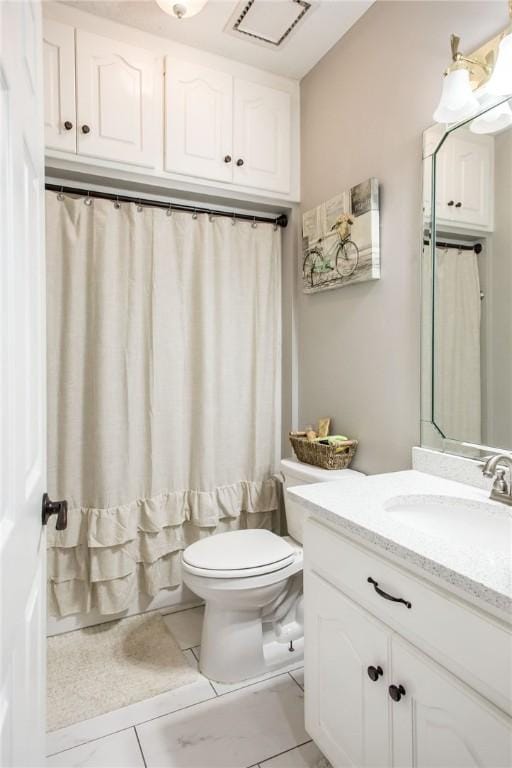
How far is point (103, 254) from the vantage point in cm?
193

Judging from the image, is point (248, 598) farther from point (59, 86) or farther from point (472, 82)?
point (59, 86)

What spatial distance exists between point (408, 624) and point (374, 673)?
181mm

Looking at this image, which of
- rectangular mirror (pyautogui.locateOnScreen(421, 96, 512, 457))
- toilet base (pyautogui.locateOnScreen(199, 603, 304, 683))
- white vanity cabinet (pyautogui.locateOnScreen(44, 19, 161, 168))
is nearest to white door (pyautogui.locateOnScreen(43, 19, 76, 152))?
white vanity cabinet (pyautogui.locateOnScreen(44, 19, 161, 168))

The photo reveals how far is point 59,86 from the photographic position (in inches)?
67.1

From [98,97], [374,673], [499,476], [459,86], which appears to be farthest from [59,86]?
[374,673]

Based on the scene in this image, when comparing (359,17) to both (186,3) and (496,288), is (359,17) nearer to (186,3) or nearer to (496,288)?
(186,3)

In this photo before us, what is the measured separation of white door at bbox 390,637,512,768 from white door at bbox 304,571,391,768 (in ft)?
0.15

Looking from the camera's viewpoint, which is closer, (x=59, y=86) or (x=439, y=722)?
(x=439, y=722)

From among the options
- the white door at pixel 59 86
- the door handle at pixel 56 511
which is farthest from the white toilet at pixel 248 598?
the white door at pixel 59 86

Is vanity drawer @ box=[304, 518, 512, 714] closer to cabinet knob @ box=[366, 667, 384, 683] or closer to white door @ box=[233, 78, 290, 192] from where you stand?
cabinet knob @ box=[366, 667, 384, 683]

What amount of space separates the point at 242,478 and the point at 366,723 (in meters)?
1.31

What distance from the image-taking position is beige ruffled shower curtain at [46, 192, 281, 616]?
6.23 feet

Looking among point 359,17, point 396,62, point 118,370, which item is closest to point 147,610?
point 118,370

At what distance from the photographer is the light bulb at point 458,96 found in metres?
1.28
